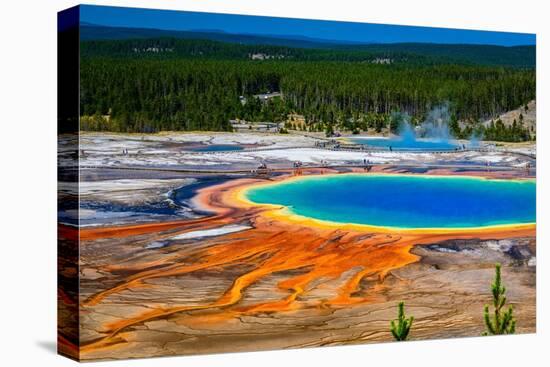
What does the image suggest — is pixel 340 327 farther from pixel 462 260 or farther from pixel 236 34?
pixel 236 34

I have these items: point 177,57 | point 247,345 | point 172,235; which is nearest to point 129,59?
point 177,57

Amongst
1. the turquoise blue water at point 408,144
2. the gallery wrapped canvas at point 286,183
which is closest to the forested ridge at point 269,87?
the gallery wrapped canvas at point 286,183

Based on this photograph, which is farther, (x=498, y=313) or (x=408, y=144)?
(x=498, y=313)

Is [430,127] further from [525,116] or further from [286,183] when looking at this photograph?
[286,183]

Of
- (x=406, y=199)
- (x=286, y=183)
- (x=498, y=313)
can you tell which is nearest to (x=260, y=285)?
(x=286, y=183)

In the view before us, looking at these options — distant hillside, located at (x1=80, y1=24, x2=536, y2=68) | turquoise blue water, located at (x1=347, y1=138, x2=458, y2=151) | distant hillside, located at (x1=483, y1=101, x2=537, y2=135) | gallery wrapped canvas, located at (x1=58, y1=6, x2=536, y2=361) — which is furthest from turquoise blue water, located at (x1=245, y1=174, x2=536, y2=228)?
distant hillside, located at (x1=80, y1=24, x2=536, y2=68)

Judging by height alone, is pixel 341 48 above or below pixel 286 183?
above
